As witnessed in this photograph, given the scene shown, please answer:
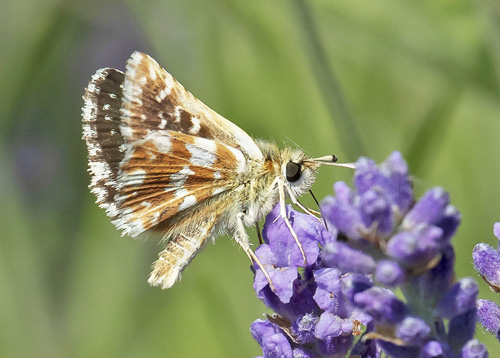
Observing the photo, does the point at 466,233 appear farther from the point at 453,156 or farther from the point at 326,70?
the point at 326,70

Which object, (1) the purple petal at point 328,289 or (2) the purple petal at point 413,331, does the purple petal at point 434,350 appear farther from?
(1) the purple petal at point 328,289

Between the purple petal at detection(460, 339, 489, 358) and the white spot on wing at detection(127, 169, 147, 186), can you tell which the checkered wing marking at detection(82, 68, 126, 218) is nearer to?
the white spot on wing at detection(127, 169, 147, 186)

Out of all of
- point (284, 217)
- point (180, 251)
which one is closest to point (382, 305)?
point (284, 217)

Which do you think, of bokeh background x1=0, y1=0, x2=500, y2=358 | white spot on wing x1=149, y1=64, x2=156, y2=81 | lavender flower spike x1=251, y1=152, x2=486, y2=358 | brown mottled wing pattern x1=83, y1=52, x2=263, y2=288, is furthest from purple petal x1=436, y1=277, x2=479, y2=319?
bokeh background x1=0, y1=0, x2=500, y2=358

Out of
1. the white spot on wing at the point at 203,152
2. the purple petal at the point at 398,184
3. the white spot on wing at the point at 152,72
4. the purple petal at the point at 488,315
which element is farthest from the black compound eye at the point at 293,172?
the purple petal at the point at 398,184

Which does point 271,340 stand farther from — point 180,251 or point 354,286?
point 180,251

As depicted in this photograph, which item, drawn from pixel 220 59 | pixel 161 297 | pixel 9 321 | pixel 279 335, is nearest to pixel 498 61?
pixel 220 59
